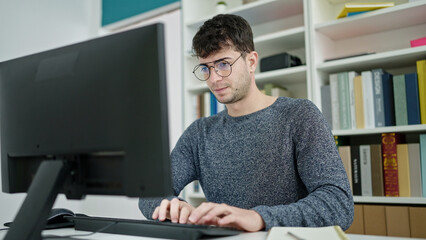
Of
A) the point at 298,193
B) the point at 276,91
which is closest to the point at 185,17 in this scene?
the point at 276,91

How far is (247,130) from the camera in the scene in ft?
4.61

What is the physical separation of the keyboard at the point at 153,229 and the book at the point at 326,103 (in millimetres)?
1207

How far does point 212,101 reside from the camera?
90.4 inches

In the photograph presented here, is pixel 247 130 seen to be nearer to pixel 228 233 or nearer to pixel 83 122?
pixel 228 233

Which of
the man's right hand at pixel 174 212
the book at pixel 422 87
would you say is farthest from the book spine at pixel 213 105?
the man's right hand at pixel 174 212

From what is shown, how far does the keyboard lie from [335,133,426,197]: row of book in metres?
1.13

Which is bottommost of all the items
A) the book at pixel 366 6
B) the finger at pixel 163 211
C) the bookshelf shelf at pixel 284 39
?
the finger at pixel 163 211

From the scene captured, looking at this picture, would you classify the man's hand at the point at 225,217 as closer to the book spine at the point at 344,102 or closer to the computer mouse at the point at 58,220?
the computer mouse at the point at 58,220

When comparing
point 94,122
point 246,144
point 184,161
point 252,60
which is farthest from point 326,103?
point 94,122

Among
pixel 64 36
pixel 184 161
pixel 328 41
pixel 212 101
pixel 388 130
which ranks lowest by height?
pixel 184 161

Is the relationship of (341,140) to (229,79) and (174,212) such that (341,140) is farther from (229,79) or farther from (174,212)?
(174,212)

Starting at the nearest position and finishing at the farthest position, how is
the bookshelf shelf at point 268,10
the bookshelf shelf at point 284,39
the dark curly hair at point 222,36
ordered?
the dark curly hair at point 222,36 → the bookshelf shelf at point 284,39 → the bookshelf shelf at point 268,10

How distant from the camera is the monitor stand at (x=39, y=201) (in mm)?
709

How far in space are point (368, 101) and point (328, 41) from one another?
1.58 ft
